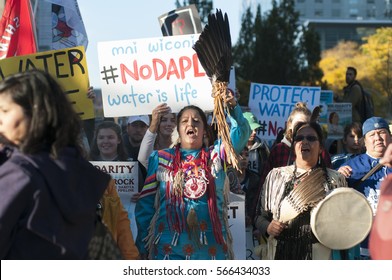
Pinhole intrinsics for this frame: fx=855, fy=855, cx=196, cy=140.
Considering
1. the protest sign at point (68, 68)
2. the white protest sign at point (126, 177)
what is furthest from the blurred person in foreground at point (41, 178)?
the protest sign at point (68, 68)

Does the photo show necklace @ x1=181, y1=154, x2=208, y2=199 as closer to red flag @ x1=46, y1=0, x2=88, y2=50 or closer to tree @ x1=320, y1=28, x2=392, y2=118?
red flag @ x1=46, y1=0, x2=88, y2=50

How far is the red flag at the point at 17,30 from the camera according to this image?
7.89m

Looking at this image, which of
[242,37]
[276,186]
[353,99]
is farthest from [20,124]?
[242,37]

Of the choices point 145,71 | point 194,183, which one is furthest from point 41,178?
point 145,71

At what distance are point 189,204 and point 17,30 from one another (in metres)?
3.32

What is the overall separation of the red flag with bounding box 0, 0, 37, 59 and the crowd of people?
3.87 feet

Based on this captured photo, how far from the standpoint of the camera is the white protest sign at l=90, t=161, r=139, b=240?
6.86 meters

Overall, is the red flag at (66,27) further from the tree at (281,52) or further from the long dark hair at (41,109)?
the tree at (281,52)

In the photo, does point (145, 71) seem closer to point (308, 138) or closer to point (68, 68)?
point (68, 68)

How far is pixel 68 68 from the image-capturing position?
7375 mm

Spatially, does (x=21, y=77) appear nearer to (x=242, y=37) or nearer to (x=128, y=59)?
(x=128, y=59)
